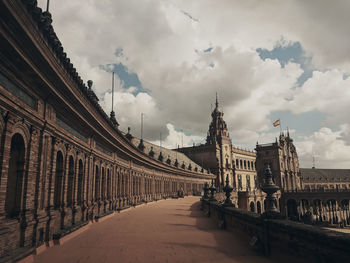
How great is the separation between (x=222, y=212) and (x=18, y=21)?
12.8 metres

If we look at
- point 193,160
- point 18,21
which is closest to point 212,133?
point 193,160

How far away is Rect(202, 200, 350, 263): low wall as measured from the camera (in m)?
5.76

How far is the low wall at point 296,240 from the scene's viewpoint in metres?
5.76

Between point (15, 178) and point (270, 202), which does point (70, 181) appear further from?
point (270, 202)

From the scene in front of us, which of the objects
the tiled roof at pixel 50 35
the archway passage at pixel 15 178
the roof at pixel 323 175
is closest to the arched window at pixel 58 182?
the archway passage at pixel 15 178

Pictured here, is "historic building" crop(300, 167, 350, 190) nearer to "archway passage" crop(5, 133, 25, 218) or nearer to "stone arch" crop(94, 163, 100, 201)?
"stone arch" crop(94, 163, 100, 201)

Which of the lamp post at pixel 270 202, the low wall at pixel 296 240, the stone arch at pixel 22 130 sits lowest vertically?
the low wall at pixel 296 240

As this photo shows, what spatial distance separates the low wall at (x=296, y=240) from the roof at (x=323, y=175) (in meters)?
113

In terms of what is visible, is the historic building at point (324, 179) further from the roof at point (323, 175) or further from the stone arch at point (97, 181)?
the stone arch at point (97, 181)

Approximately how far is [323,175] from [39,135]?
129m

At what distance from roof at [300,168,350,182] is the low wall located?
11274cm

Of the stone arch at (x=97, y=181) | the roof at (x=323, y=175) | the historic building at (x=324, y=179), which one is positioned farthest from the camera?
the roof at (x=323, y=175)

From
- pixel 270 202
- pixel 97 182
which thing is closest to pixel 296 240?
pixel 270 202

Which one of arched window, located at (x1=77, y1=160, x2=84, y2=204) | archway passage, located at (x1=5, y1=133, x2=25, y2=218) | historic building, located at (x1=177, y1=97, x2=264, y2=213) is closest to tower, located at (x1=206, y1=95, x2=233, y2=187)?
historic building, located at (x1=177, y1=97, x2=264, y2=213)
